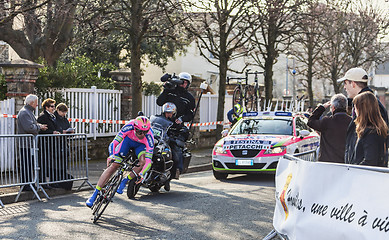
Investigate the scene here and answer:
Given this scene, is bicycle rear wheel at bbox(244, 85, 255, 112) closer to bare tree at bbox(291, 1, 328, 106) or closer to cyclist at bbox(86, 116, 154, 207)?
bare tree at bbox(291, 1, 328, 106)

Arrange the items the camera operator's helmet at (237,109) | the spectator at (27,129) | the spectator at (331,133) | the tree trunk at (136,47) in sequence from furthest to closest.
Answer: the camera operator's helmet at (237,109)
the tree trunk at (136,47)
the spectator at (27,129)
the spectator at (331,133)

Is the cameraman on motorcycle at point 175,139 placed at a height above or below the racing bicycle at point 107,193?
above

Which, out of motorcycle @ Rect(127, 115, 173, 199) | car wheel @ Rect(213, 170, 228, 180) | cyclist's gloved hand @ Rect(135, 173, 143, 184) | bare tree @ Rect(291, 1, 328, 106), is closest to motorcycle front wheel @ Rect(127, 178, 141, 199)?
motorcycle @ Rect(127, 115, 173, 199)

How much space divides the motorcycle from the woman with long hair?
16.2 feet

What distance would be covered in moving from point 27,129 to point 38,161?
2.12ft

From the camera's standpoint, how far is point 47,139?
11258mm

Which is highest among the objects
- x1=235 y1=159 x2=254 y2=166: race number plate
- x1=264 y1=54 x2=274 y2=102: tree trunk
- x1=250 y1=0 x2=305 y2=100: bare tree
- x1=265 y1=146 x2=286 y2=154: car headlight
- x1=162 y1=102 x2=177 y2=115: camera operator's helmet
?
x1=250 y1=0 x2=305 y2=100: bare tree

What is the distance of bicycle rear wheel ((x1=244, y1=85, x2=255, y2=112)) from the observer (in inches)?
843

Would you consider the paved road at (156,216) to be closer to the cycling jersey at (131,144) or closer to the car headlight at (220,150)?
the cycling jersey at (131,144)

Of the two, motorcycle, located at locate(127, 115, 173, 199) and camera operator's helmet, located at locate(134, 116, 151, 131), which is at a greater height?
camera operator's helmet, located at locate(134, 116, 151, 131)

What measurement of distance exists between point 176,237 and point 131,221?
4.22ft

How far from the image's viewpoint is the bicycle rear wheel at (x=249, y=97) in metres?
21.4

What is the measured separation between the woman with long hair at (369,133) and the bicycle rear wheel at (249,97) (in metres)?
14.9

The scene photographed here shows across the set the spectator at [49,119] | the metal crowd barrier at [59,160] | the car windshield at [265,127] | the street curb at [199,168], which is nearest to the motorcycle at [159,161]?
the metal crowd barrier at [59,160]
